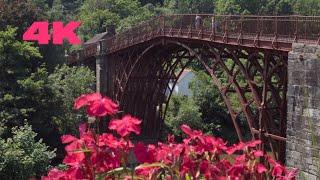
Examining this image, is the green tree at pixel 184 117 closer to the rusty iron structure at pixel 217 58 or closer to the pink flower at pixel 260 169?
the rusty iron structure at pixel 217 58

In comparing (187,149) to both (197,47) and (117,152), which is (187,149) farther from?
(197,47)

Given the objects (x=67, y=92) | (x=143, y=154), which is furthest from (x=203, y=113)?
(x=143, y=154)

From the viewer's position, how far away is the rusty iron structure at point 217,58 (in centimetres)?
1689

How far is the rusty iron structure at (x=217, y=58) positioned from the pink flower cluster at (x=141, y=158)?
11.5 metres

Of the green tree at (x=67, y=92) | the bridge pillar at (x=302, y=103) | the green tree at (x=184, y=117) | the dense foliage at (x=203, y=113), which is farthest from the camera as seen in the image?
the dense foliage at (x=203, y=113)

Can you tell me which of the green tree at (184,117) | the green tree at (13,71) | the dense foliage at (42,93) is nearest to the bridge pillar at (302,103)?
the dense foliage at (42,93)

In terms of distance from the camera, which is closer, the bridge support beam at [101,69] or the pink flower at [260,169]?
the pink flower at [260,169]

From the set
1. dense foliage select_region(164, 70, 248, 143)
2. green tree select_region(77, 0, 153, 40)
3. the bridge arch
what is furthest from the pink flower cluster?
green tree select_region(77, 0, 153, 40)

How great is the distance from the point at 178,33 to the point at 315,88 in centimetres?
1252

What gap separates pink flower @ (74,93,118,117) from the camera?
333cm

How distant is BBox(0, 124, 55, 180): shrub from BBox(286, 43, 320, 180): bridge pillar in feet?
27.4

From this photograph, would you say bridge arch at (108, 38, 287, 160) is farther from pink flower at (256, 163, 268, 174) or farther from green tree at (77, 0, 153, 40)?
green tree at (77, 0, 153, 40)

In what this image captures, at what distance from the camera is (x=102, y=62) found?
38.0m

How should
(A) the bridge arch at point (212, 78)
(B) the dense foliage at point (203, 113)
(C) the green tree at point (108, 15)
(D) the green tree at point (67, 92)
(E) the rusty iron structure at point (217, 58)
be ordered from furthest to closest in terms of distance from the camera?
(C) the green tree at point (108, 15) → (B) the dense foliage at point (203, 113) → (D) the green tree at point (67, 92) → (A) the bridge arch at point (212, 78) → (E) the rusty iron structure at point (217, 58)
